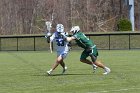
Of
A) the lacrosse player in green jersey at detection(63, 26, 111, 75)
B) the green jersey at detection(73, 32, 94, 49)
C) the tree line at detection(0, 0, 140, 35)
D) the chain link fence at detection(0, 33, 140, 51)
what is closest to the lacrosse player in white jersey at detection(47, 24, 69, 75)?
the lacrosse player in green jersey at detection(63, 26, 111, 75)

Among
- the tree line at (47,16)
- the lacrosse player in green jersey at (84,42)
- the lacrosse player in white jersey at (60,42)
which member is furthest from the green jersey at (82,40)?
the tree line at (47,16)

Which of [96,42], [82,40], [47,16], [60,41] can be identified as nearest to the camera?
[82,40]

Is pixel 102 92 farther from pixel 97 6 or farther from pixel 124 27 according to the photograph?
pixel 97 6

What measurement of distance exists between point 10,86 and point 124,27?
4487 cm

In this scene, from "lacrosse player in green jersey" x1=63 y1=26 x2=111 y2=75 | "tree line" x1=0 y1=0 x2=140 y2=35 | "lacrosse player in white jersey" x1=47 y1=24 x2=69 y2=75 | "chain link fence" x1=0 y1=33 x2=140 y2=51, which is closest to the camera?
"lacrosse player in green jersey" x1=63 y1=26 x2=111 y2=75

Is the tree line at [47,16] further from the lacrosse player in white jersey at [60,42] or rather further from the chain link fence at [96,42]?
the lacrosse player in white jersey at [60,42]

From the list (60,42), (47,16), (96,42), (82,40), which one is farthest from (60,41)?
(47,16)

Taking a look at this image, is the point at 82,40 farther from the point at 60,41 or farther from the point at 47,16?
the point at 47,16

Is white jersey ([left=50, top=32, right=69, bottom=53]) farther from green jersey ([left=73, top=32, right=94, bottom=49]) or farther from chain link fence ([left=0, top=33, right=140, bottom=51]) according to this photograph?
chain link fence ([left=0, top=33, right=140, bottom=51])

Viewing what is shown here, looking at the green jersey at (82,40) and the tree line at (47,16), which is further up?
the tree line at (47,16)

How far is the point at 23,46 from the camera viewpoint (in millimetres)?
52219

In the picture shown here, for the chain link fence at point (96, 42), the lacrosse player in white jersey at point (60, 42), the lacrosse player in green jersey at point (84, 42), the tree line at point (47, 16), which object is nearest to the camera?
the lacrosse player in green jersey at point (84, 42)

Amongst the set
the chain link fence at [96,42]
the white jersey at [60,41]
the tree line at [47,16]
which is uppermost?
the tree line at [47,16]

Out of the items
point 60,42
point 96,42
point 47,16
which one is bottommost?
point 96,42
